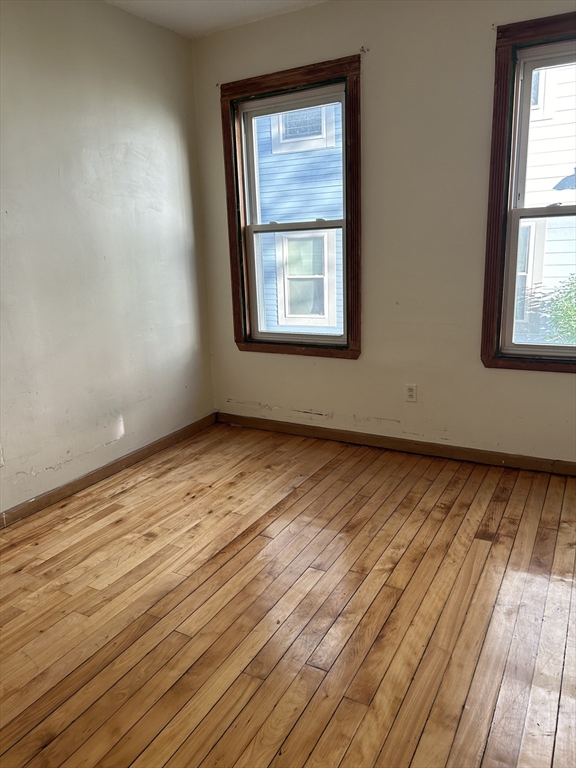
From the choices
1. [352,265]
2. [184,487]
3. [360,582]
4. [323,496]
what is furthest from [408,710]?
[352,265]

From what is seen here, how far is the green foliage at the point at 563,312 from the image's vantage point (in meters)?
3.12

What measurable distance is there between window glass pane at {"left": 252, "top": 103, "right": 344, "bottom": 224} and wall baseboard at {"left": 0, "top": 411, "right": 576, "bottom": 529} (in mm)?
1504

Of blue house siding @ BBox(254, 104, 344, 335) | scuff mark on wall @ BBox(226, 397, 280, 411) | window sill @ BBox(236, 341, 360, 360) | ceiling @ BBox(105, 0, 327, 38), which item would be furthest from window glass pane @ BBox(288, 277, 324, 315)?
ceiling @ BBox(105, 0, 327, 38)

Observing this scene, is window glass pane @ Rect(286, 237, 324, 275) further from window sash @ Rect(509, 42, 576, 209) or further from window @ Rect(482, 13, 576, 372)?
window sash @ Rect(509, 42, 576, 209)

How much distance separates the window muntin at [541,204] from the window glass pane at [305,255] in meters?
1.23

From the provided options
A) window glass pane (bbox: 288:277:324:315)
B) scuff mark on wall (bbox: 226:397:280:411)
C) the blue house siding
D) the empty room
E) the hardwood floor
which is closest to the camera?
the hardwood floor

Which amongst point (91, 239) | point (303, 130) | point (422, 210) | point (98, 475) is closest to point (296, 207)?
point (303, 130)

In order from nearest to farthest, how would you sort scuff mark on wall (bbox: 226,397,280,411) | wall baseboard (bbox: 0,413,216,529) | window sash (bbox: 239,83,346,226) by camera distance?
1. wall baseboard (bbox: 0,413,216,529)
2. window sash (bbox: 239,83,346,226)
3. scuff mark on wall (bbox: 226,397,280,411)

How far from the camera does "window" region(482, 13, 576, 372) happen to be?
Result: 2936 mm

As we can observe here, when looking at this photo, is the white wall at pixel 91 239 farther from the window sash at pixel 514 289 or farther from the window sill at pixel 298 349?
the window sash at pixel 514 289

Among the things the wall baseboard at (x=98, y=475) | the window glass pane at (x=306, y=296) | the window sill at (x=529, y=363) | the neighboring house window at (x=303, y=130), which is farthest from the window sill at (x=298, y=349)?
the neighboring house window at (x=303, y=130)

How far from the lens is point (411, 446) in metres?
3.69

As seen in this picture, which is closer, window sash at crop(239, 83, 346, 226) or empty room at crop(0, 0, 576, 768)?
empty room at crop(0, 0, 576, 768)

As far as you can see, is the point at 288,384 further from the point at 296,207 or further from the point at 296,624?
the point at 296,624
